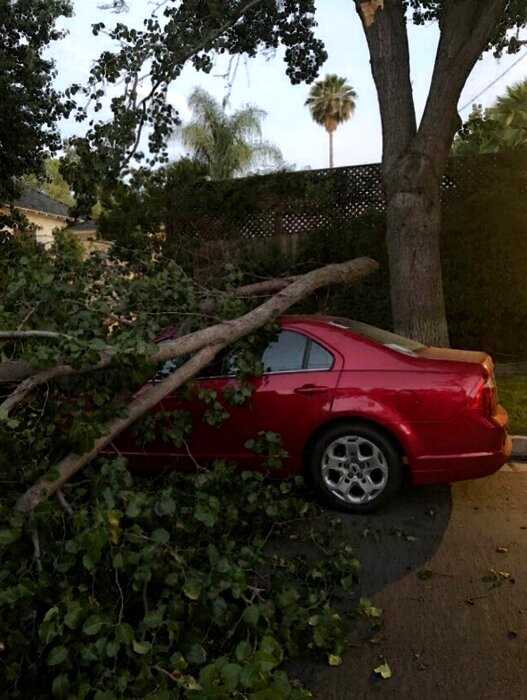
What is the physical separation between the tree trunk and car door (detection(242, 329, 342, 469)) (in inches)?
113

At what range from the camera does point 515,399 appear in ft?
25.3

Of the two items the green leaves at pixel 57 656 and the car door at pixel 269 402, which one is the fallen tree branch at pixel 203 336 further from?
the green leaves at pixel 57 656

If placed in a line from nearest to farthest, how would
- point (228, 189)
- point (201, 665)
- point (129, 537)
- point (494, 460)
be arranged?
point (201, 665) → point (129, 537) → point (494, 460) → point (228, 189)

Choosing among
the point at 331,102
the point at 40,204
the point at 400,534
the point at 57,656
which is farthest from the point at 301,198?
the point at 331,102

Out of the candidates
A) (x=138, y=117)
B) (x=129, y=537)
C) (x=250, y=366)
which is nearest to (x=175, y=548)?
(x=129, y=537)

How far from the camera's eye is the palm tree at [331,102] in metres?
51.9

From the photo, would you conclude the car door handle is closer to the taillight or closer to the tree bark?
the taillight

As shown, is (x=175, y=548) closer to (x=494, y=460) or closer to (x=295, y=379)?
(x=295, y=379)

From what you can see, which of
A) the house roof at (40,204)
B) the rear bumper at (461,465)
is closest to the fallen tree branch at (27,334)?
the rear bumper at (461,465)

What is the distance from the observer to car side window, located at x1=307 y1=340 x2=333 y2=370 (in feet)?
15.8

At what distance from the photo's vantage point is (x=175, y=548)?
10.2 ft

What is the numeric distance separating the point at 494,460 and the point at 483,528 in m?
0.48

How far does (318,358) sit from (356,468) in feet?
2.82

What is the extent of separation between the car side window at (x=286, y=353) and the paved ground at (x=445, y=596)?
1.22 m
